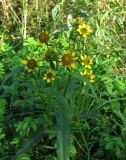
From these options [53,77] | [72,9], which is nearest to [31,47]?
[72,9]

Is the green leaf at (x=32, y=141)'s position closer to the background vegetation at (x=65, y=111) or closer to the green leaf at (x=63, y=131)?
the background vegetation at (x=65, y=111)

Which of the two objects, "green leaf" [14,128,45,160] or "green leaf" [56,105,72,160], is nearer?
"green leaf" [56,105,72,160]

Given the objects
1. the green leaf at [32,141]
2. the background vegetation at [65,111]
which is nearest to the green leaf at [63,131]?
the background vegetation at [65,111]

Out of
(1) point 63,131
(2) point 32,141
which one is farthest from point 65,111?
(2) point 32,141

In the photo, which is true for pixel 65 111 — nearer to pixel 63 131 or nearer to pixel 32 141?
pixel 63 131

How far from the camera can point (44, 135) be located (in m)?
1.96

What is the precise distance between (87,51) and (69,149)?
92cm

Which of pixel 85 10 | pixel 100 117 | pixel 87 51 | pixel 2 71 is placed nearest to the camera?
pixel 100 117

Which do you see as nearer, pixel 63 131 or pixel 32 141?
pixel 63 131

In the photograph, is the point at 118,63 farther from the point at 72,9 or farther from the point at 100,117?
the point at 100,117

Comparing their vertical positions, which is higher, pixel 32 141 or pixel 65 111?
pixel 65 111

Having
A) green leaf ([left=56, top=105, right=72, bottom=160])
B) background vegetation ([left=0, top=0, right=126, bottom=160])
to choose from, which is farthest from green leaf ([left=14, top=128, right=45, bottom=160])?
green leaf ([left=56, top=105, right=72, bottom=160])

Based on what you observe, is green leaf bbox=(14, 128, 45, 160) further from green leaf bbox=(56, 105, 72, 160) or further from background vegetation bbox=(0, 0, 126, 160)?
green leaf bbox=(56, 105, 72, 160)

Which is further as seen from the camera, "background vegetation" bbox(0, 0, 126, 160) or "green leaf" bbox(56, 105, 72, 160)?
"background vegetation" bbox(0, 0, 126, 160)
